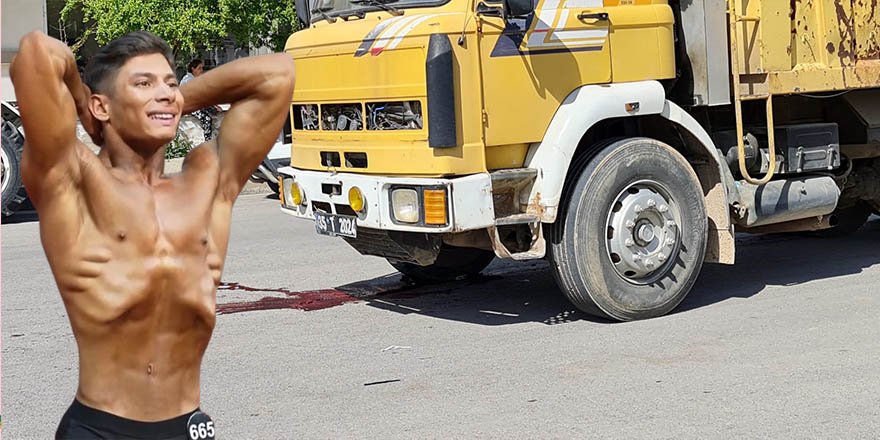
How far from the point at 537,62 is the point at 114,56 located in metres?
4.59

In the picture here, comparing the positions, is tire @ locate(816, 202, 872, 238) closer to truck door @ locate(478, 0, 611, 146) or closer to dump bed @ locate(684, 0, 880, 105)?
dump bed @ locate(684, 0, 880, 105)

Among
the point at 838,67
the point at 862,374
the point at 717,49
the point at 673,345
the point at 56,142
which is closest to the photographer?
the point at 56,142

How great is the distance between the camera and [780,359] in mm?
6348

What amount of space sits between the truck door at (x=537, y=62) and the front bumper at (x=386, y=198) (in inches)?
13.5

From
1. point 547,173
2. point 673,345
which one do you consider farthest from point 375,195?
point 673,345

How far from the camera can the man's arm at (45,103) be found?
2.33 metres

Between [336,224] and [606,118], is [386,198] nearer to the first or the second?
[336,224]

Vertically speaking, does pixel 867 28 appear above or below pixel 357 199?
above

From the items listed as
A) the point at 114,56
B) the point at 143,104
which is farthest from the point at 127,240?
the point at 114,56

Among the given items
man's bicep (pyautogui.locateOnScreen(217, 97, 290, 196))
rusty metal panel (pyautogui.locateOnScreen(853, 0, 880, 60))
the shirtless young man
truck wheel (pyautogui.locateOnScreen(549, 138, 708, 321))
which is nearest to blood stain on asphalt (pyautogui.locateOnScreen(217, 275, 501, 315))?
truck wheel (pyautogui.locateOnScreen(549, 138, 708, 321))

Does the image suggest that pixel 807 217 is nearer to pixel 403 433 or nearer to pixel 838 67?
pixel 838 67

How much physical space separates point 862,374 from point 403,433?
2.35 m

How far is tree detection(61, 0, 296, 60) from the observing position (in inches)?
691

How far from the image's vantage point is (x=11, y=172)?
494 inches
